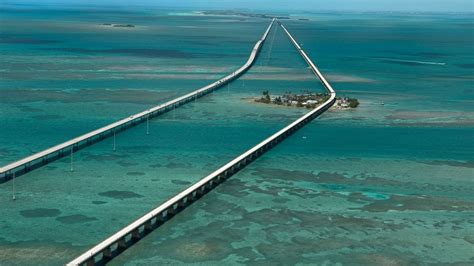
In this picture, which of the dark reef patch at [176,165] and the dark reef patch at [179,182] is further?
the dark reef patch at [176,165]

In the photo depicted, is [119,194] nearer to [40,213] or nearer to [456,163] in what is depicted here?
[40,213]

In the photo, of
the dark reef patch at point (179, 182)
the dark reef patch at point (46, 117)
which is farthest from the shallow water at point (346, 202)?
the dark reef patch at point (46, 117)

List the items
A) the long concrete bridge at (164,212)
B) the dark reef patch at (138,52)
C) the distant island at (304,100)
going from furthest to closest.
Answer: the dark reef patch at (138,52)
the distant island at (304,100)
the long concrete bridge at (164,212)

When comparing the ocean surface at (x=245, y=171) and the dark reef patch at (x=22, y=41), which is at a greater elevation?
the dark reef patch at (x=22, y=41)

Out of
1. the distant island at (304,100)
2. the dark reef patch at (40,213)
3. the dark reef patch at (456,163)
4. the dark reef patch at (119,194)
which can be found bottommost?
the dark reef patch at (40,213)

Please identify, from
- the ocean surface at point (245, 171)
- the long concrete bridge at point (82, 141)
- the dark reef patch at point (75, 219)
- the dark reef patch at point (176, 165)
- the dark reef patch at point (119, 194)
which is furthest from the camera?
the dark reef patch at point (176, 165)

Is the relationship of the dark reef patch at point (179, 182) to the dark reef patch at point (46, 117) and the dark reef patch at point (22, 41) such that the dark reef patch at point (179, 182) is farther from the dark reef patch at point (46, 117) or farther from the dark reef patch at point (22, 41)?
the dark reef patch at point (22, 41)
